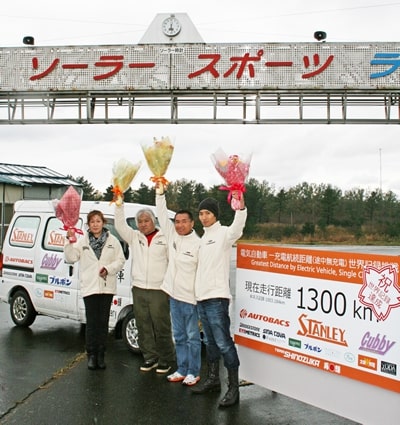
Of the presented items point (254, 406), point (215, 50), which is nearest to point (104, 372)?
point (254, 406)

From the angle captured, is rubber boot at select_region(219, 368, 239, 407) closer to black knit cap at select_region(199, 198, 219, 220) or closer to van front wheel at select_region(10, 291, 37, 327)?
black knit cap at select_region(199, 198, 219, 220)

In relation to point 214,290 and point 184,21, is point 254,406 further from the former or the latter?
point 184,21

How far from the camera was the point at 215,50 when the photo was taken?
51.8 feet

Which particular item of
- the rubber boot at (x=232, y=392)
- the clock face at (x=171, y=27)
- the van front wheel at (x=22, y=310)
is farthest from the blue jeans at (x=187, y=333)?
the clock face at (x=171, y=27)

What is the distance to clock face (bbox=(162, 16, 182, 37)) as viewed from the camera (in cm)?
1616

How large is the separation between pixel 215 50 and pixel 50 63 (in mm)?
5123

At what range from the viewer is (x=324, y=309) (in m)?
4.63

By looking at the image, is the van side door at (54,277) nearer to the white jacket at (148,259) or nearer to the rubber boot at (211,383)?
the white jacket at (148,259)

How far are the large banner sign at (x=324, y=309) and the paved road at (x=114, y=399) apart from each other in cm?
63

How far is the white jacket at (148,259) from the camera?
6215 mm

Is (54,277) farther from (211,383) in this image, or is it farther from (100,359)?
(211,383)

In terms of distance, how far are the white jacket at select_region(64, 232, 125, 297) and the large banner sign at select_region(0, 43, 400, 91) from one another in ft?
33.0

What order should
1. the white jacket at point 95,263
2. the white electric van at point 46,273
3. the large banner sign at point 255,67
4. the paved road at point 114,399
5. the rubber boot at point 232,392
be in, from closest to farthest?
the paved road at point 114,399, the rubber boot at point 232,392, the white jacket at point 95,263, the white electric van at point 46,273, the large banner sign at point 255,67

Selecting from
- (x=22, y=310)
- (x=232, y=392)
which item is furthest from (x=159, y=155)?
(x=22, y=310)
